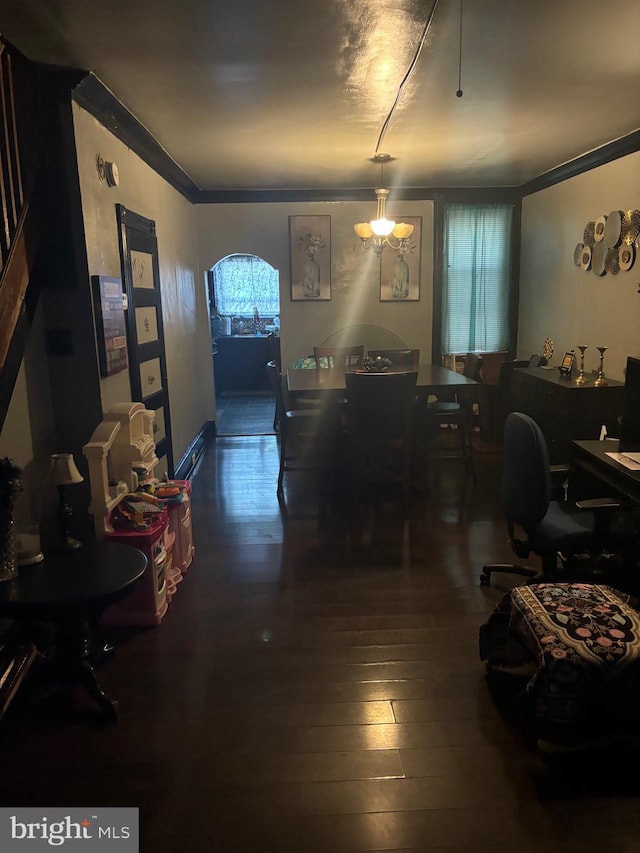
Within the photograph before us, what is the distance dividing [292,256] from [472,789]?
17.4 feet

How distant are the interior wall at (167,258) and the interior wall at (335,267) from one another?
0.38m

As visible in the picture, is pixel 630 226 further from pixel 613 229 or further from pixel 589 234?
pixel 589 234

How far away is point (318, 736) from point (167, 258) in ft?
12.3

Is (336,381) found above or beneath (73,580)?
above

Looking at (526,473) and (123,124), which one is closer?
(526,473)

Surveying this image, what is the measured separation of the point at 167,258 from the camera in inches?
182

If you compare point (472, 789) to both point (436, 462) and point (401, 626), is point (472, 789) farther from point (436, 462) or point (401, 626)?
point (436, 462)

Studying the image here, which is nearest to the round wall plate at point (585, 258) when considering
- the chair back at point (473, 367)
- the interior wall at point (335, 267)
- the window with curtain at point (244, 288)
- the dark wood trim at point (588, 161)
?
the dark wood trim at point (588, 161)

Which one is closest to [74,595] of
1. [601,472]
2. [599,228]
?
[601,472]

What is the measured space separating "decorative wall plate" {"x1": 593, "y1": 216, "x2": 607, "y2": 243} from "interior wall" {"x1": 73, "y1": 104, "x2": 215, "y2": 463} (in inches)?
133

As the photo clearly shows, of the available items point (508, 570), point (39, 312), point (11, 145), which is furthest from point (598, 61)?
point (39, 312)

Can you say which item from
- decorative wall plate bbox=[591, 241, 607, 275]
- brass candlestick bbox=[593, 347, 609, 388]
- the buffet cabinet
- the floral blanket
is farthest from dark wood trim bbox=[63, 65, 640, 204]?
the floral blanket

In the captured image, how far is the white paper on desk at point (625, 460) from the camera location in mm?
2459

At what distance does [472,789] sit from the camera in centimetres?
177
